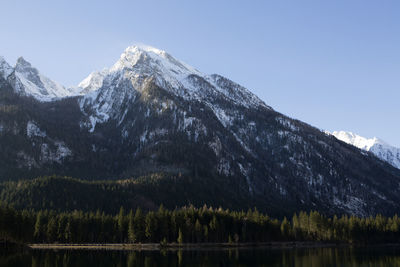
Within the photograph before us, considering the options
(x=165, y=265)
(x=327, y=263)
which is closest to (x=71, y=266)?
(x=165, y=265)

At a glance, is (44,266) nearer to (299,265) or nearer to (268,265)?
(268,265)

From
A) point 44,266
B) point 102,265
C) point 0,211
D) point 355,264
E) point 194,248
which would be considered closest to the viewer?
point 44,266

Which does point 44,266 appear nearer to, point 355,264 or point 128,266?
point 128,266

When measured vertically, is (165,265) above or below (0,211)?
below

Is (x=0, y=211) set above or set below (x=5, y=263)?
above

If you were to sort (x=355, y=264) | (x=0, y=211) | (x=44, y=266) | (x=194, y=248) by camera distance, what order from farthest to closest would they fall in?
(x=194, y=248) < (x=0, y=211) < (x=355, y=264) < (x=44, y=266)

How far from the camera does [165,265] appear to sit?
120 meters

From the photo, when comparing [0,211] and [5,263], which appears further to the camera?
[0,211]

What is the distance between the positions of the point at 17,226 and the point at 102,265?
76.8 metres

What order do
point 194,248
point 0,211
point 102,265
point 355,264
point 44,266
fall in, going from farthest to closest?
point 194,248, point 0,211, point 355,264, point 102,265, point 44,266

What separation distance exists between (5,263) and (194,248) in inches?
3854

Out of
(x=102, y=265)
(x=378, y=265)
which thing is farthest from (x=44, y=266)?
(x=378, y=265)

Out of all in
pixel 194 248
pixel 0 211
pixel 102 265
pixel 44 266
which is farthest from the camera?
pixel 194 248

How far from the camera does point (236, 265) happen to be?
400 feet
